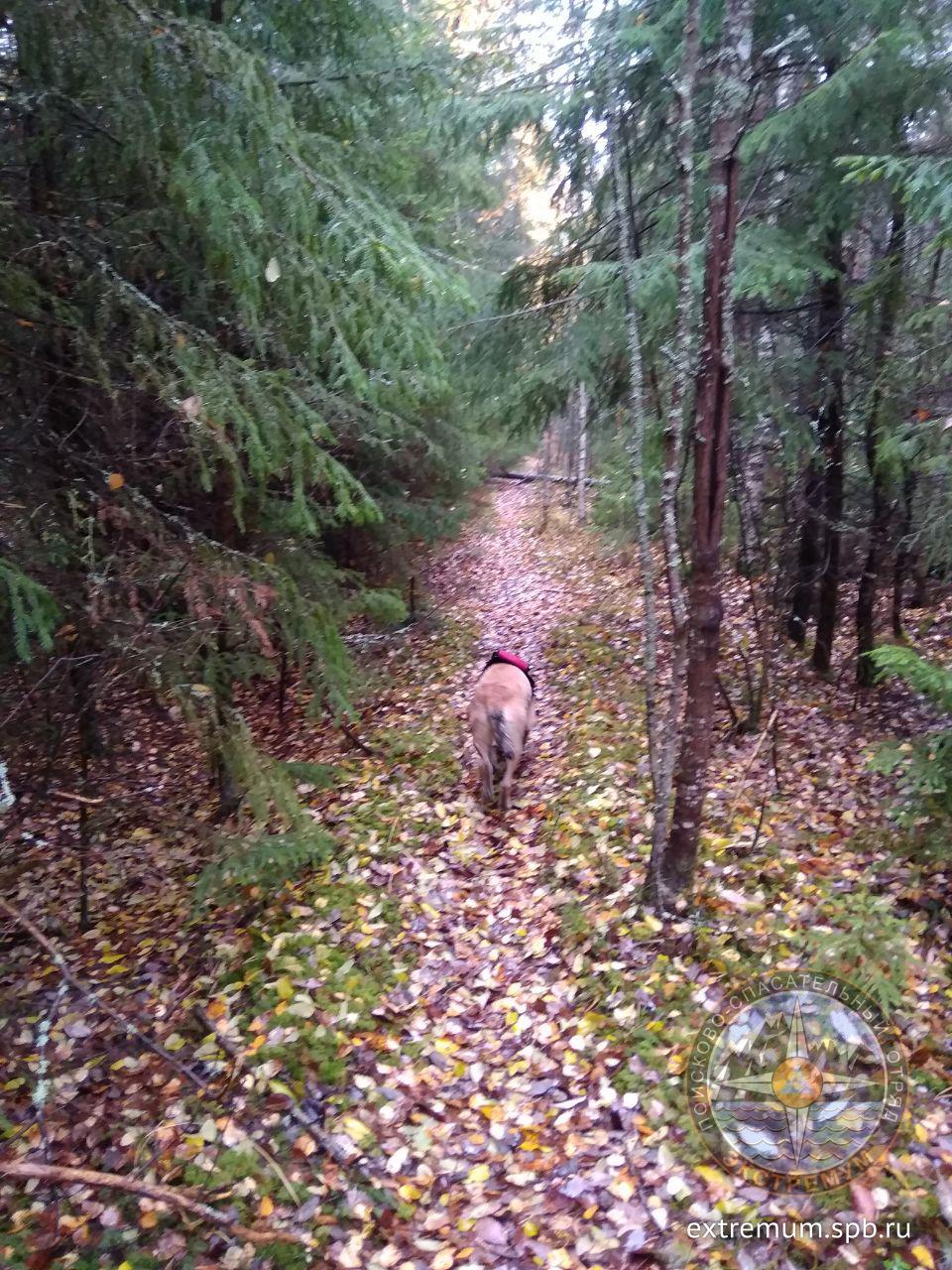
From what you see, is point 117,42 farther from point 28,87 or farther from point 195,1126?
point 195,1126

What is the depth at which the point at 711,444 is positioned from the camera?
4.48 meters

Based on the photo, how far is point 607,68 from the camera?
5.00 m

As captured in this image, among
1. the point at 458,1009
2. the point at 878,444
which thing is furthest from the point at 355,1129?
the point at 878,444

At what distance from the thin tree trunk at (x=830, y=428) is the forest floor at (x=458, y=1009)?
0.88 m

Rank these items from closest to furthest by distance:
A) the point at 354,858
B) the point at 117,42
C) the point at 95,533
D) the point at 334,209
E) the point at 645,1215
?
the point at 645,1215 → the point at 117,42 → the point at 334,209 → the point at 95,533 → the point at 354,858

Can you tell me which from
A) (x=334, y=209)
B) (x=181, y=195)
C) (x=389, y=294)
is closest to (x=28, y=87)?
(x=181, y=195)

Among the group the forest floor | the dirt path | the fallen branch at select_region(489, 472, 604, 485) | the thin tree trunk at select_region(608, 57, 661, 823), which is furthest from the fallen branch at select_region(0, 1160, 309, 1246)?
the fallen branch at select_region(489, 472, 604, 485)

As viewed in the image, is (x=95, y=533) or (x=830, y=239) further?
(x=830, y=239)

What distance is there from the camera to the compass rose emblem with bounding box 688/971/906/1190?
359 cm

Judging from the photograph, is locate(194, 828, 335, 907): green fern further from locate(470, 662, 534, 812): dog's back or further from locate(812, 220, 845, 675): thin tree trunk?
locate(812, 220, 845, 675): thin tree trunk

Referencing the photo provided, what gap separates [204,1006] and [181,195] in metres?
5.46

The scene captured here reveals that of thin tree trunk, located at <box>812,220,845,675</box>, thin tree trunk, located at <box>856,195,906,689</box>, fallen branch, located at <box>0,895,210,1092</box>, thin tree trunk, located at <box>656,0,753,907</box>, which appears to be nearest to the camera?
fallen branch, located at <box>0,895,210,1092</box>

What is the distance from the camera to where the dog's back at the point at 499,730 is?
704cm

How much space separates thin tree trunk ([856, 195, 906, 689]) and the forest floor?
641 millimetres
